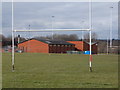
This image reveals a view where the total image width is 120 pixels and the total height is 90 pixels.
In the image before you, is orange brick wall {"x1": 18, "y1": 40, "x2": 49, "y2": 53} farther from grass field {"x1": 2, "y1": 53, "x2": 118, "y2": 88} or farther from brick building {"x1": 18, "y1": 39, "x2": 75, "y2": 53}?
grass field {"x1": 2, "y1": 53, "x2": 118, "y2": 88}

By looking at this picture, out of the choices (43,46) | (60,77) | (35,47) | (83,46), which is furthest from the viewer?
(83,46)

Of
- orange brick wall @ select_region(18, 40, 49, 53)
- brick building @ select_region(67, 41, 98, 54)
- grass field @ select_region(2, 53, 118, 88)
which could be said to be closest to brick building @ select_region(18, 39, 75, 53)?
orange brick wall @ select_region(18, 40, 49, 53)

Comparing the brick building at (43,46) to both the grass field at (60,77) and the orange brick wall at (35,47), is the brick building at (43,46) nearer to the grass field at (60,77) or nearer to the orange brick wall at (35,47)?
the orange brick wall at (35,47)

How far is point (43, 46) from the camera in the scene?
58.0 meters

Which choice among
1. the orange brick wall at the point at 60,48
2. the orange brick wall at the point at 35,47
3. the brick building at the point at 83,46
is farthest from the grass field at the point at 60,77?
the brick building at the point at 83,46

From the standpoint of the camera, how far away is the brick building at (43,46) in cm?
5369

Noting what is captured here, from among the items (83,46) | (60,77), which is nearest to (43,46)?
(83,46)

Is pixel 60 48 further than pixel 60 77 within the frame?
Yes

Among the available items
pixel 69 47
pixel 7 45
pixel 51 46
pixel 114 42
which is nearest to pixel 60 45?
pixel 51 46

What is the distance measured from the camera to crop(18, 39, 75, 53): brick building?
53688mm

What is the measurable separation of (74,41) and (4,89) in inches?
2452

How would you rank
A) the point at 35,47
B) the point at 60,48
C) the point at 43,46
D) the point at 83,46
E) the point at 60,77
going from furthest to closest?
the point at 83,46
the point at 35,47
the point at 43,46
the point at 60,48
the point at 60,77

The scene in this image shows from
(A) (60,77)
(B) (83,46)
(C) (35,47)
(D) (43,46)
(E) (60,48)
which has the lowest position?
(A) (60,77)

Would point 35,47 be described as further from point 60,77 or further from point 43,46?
point 60,77
